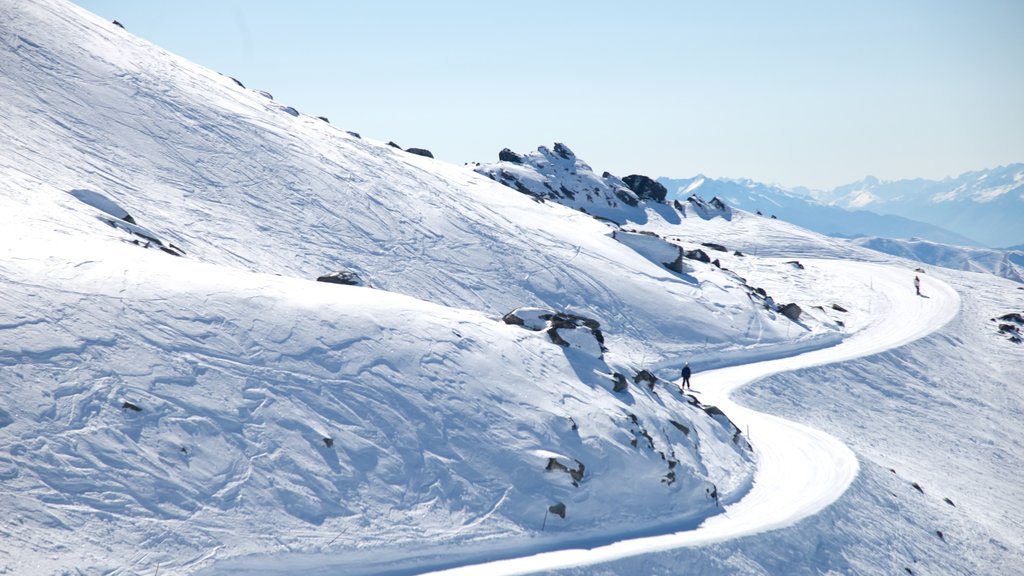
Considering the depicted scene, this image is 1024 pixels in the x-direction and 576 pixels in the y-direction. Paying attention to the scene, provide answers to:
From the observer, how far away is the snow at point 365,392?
1816 cm

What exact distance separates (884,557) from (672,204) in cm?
7476

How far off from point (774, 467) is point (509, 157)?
65192 millimetres

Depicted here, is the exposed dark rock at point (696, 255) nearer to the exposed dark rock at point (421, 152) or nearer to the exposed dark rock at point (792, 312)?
the exposed dark rock at point (792, 312)

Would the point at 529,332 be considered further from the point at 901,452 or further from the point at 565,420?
the point at 901,452

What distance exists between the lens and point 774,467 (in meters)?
29.5

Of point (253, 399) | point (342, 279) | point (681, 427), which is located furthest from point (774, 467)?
point (253, 399)

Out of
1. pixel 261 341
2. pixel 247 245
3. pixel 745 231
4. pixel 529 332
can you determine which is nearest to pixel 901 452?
pixel 529 332

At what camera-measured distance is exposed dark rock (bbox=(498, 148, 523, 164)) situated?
89438 millimetres

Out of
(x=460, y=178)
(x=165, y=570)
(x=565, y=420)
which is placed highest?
(x=460, y=178)

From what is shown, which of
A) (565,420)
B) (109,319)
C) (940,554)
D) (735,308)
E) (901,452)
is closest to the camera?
(109,319)

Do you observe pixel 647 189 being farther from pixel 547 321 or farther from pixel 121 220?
pixel 121 220

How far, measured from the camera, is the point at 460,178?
64062 mm

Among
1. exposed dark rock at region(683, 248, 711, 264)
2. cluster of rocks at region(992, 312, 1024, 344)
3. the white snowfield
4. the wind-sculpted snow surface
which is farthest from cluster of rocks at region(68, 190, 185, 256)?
cluster of rocks at region(992, 312, 1024, 344)

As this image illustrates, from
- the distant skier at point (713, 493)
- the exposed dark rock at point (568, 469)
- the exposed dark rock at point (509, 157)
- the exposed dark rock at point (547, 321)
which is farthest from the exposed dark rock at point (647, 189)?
the exposed dark rock at point (568, 469)
